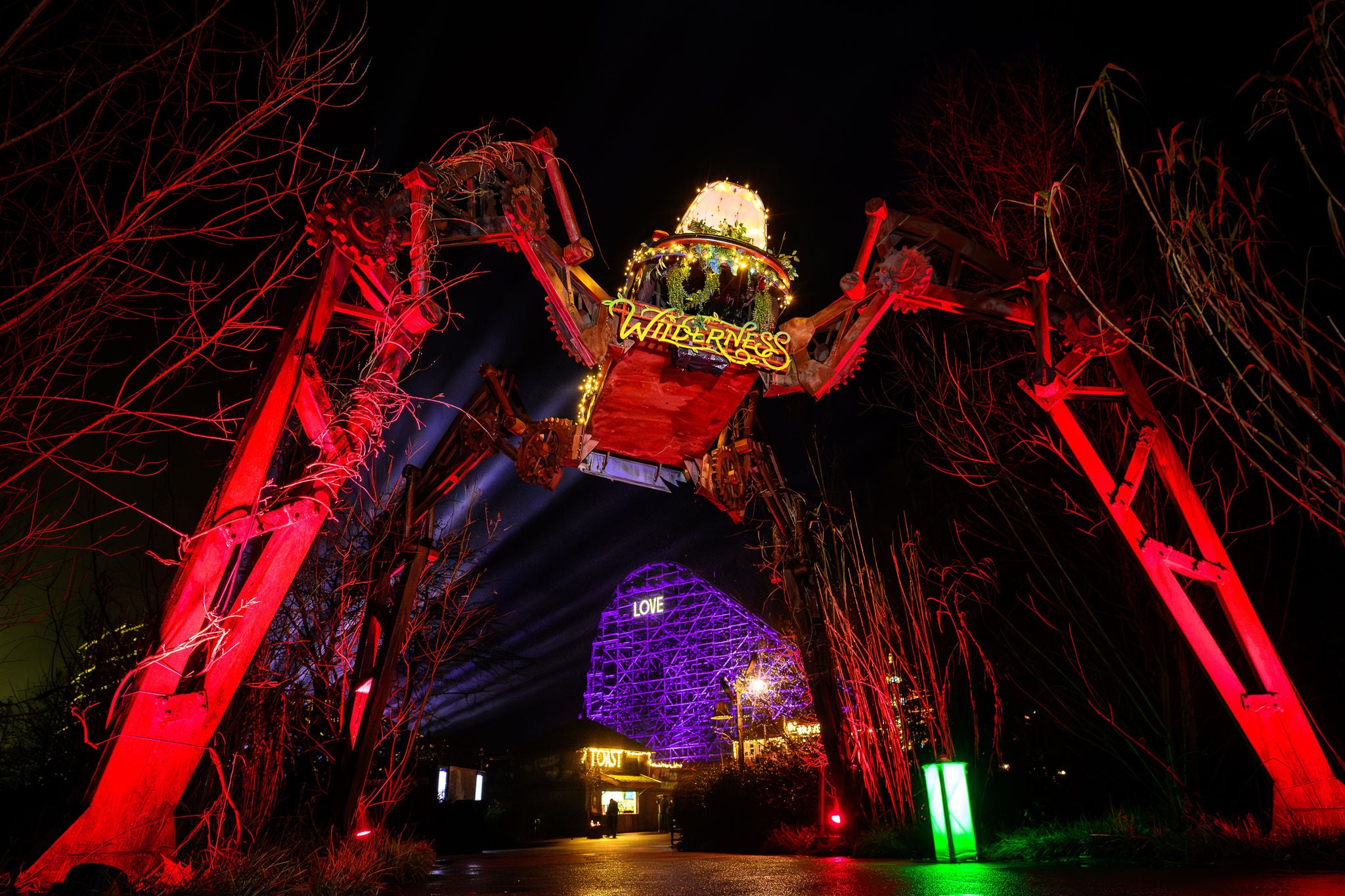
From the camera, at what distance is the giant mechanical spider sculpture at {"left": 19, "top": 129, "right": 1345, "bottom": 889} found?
343 centimetres

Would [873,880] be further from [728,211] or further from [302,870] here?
[728,211]

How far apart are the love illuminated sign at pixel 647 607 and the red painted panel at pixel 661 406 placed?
151 ft

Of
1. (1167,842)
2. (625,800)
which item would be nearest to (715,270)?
(1167,842)

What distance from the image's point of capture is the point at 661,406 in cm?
695

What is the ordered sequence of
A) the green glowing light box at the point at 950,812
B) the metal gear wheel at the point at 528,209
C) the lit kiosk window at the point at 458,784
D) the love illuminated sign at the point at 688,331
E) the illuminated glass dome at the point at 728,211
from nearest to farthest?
the metal gear wheel at the point at 528,209 < the love illuminated sign at the point at 688,331 < the green glowing light box at the point at 950,812 < the illuminated glass dome at the point at 728,211 < the lit kiosk window at the point at 458,784

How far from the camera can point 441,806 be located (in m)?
15.2

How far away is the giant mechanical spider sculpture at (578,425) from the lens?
3432mm

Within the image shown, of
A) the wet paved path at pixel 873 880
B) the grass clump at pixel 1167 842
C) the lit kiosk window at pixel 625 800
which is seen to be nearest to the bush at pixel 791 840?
the wet paved path at pixel 873 880

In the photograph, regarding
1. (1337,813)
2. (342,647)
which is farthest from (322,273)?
(1337,813)

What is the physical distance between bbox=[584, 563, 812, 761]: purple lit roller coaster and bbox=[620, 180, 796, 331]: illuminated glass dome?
117 feet

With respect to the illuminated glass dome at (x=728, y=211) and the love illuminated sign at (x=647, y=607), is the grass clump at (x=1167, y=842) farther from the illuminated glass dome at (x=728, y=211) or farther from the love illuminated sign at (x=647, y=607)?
the love illuminated sign at (x=647, y=607)

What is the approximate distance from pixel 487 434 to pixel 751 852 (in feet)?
28.7

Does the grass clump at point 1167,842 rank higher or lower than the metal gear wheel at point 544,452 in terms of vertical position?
lower

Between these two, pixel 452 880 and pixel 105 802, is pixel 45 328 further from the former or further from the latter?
pixel 452 880
